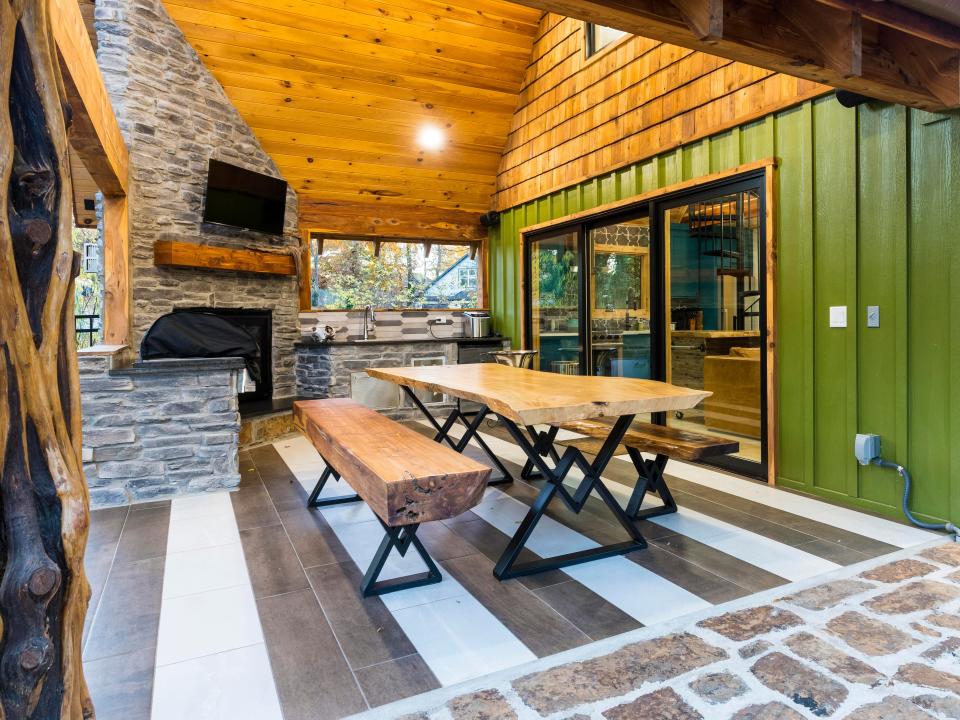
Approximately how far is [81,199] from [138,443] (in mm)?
5527

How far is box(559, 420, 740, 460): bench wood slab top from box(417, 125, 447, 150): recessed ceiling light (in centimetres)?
429

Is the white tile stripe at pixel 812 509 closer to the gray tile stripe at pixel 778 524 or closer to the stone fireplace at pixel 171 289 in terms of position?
the gray tile stripe at pixel 778 524

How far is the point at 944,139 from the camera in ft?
9.38

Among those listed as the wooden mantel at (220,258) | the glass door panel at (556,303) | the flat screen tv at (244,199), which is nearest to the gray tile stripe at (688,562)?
the glass door panel at (556,303)

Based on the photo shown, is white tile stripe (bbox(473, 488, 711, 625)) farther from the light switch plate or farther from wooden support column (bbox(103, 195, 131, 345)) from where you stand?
wooden support column (bbox(103, 195, 131, 345))

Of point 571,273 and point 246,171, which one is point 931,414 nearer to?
point 571,273

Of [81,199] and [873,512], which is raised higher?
[81,199]

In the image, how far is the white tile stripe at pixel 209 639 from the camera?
1630 millimetres

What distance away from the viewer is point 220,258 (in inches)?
215

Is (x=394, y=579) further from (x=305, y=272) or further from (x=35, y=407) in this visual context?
(x=305, y=272)

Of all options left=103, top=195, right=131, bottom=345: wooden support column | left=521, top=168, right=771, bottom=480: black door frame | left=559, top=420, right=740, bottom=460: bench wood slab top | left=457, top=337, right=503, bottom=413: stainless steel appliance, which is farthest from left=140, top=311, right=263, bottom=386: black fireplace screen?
left=521, top=168, right=771, bottom=480: black door frame

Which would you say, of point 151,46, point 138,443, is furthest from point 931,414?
point 151,46

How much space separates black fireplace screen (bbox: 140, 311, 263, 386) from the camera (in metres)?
4.24

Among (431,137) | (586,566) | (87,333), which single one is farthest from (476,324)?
(586,566)
